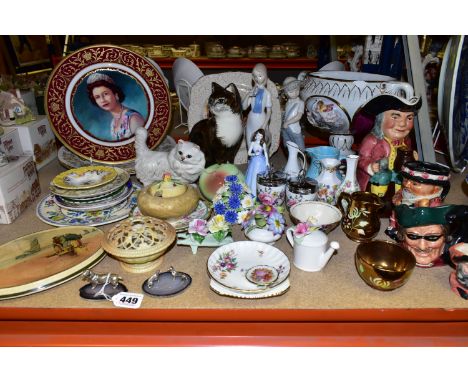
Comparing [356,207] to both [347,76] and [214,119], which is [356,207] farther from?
[347,76]

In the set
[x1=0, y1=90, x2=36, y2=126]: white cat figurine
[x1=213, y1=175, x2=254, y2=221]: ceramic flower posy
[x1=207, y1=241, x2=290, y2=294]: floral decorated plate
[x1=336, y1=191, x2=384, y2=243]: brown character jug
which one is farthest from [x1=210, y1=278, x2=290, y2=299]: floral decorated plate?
[x1=0, y1=90, x2=36, y2=126]: white cat figurine

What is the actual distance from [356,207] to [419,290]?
0.95ft

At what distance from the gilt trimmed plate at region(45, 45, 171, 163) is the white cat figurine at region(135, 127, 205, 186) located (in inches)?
8.2

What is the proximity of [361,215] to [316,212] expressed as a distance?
0.15 metres

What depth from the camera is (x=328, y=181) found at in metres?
1.31

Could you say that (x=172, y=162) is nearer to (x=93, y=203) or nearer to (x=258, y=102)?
(x=93, y=203)

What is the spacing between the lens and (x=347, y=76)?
1676mm

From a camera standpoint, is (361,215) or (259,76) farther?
(259,76)

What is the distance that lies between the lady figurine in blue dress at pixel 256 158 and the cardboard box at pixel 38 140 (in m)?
A: 1.00

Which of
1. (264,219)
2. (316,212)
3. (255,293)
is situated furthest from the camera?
(316,212)

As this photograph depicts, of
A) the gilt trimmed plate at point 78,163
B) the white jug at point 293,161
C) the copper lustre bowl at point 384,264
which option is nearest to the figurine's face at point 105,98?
the gilt trimmed plate at point 78,163

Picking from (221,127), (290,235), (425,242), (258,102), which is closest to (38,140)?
(221,127)

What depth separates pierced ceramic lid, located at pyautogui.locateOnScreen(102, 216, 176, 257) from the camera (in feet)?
3.31

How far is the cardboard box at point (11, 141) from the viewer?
5.22 ft
